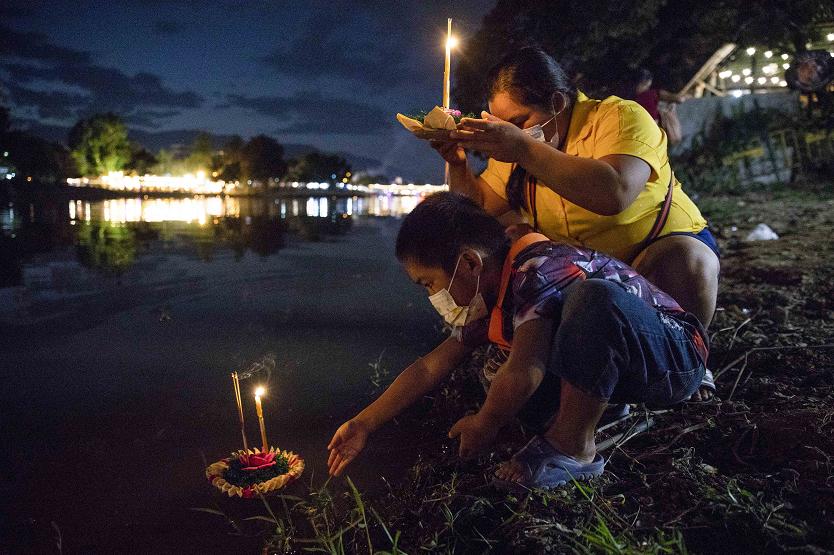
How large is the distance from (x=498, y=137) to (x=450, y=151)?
600 millimetres

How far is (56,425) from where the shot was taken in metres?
2.94

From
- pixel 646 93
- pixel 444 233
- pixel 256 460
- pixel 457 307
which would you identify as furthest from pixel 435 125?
pixel 646 93

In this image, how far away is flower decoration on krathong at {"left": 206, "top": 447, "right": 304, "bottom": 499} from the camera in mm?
2268

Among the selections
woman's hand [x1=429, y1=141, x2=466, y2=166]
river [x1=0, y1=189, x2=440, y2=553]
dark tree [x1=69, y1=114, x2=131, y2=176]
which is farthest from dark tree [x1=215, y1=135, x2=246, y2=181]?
woman's hand [x1=429, y1=141, x2=466, y2=166]

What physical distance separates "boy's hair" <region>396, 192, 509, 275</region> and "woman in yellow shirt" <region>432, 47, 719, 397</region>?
28 cm

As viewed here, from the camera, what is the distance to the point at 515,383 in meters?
1.74

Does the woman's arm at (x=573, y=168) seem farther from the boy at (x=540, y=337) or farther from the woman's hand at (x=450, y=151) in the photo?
the woman's hand at (x=450, y=151)

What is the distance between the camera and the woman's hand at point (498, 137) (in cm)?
212

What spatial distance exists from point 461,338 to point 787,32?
17.0m

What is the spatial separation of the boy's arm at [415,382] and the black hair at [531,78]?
1102 millimetres

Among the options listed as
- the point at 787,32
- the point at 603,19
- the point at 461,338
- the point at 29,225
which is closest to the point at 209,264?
the point at 461,338

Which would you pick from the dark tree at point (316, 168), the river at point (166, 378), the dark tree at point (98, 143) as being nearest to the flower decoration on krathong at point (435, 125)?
the river at point (166, 378)

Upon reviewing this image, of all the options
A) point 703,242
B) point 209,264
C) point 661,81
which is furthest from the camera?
point 661,81

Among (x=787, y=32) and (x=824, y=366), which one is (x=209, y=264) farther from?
(x=787, y=32)
